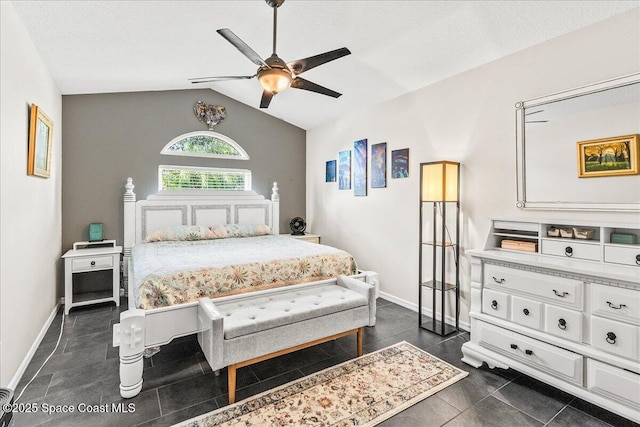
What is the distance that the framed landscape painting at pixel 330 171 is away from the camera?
17.4 feet

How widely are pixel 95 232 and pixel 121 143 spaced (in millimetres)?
1309

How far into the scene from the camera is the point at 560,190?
8.46 ft

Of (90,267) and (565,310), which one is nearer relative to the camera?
(565,310)

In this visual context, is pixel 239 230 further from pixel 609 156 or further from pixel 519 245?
pixel 609 156

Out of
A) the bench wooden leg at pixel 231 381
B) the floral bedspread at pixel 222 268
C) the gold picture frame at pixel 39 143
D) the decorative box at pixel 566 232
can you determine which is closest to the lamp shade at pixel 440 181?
the decorative box at pixel 566 232

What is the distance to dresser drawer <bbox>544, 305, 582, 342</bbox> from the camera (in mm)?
2066

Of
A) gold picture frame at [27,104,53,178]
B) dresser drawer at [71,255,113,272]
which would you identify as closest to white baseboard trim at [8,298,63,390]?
dresser drawer at [71,255,113,272]

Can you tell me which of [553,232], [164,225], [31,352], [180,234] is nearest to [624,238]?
[553,232]

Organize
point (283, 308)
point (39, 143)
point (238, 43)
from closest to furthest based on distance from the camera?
point (238, 43)
point (283, 308)
point (39, 143)

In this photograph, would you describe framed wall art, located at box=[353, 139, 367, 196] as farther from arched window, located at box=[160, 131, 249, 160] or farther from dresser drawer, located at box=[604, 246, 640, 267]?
dresser drawer, located at box=[604, 246, 640, 267]

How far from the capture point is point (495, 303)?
2500 millimetres

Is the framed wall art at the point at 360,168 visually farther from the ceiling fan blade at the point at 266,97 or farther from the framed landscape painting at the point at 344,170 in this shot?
the ceiling fan blade at the point at 266,97

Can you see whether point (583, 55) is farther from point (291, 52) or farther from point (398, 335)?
point (398, 335)

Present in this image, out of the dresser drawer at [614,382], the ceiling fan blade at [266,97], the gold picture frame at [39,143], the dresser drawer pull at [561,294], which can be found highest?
the ceiling fan blade at [266,97]
